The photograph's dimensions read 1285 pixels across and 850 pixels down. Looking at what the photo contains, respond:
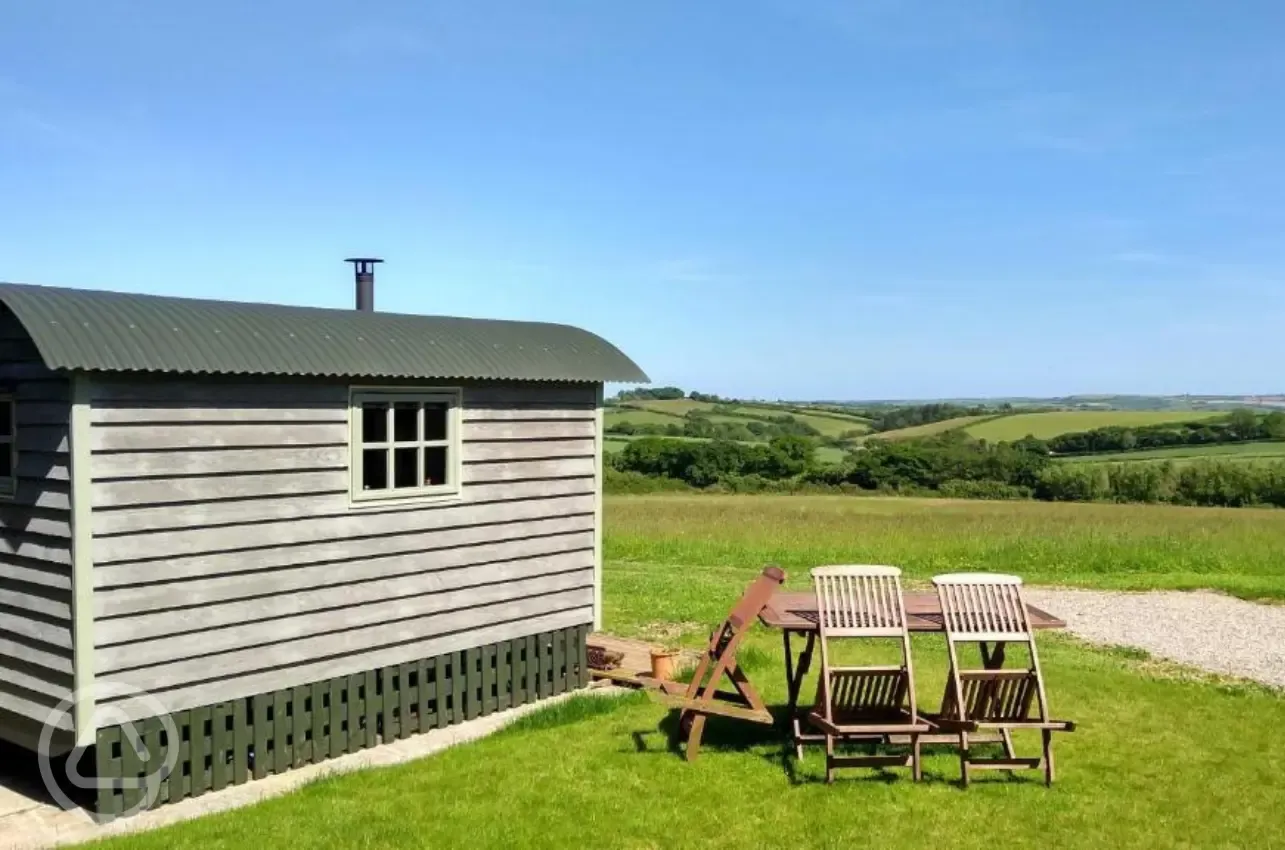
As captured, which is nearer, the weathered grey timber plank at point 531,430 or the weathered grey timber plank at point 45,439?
the weathered grey timber plank at point 45,439

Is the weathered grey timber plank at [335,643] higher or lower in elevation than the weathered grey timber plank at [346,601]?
lower

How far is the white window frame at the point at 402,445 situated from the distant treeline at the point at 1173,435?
51959 mm

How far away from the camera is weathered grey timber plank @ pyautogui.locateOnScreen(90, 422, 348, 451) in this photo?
6.59 meters

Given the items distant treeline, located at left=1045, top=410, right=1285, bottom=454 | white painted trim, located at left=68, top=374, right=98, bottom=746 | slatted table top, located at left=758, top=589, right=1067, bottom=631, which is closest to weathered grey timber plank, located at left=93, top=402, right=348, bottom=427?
white painted trim, located at left=68, top=374, right=98, bottom=746

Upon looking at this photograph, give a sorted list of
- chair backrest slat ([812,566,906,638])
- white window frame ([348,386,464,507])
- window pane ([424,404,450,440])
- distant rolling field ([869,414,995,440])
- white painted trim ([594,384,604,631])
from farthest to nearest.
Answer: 1. distant rolling field ([869,414,995,440])
2. white painted trim ([594,384,604,631])
3. window pane ([424,404,450,440])
4. white window frame ([348,386,464,507])
5. chair backrest slat ([812,566,906,638])

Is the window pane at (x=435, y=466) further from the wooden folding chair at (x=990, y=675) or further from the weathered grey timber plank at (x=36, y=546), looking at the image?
the wooden folding chair at (x=990, y=675)

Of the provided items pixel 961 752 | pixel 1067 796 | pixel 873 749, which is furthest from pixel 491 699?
pixel 1067 796

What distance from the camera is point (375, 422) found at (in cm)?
820

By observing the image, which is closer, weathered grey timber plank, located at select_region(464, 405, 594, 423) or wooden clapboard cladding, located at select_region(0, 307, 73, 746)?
wooden clapboard cladding, located at select_region(0, 307, 73, 746)

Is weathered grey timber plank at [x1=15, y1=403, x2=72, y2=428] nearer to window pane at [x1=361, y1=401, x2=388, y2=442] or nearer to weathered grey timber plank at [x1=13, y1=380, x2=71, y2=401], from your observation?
weathered grey timber plank at [x1=13, y1=380, x2=71, y2=401]

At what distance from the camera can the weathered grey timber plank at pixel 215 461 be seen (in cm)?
661

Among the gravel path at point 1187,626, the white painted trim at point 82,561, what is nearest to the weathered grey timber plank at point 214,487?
the white painted trim at point 82,561

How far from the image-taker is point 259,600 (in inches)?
293
